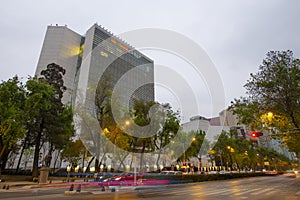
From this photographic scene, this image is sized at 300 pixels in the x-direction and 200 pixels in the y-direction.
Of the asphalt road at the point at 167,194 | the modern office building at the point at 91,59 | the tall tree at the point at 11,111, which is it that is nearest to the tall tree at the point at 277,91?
the asphalt road at the point at 167,194

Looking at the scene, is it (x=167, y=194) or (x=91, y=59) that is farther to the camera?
(x=91, y=59)

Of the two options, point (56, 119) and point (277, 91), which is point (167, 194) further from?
point (56, 119)

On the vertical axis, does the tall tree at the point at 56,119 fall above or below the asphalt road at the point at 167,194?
above

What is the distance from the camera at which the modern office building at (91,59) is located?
79375 mm

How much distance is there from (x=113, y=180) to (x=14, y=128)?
1313 centimetres

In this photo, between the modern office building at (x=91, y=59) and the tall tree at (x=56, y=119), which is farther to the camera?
the modern office building at (x=91, y=59)

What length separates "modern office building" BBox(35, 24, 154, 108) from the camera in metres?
79.4

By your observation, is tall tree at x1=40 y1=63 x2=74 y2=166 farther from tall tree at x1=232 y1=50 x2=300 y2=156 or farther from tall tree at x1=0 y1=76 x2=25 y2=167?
tall tree at x1=232 y1=50 x2=300 y2=156

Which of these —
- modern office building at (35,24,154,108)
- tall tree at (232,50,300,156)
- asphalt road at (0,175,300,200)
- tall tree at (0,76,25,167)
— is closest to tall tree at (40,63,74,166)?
tall tree at (0,76,25,167)

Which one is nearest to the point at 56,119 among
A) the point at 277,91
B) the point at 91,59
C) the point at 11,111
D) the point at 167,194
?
the point at 11,111

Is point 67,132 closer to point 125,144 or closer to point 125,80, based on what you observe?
point 125,144

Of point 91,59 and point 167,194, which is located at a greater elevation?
point 91,59

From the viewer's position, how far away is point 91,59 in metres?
79.8

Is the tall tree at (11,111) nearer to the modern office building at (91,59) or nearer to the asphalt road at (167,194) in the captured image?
the asphalt road at (167,194)
